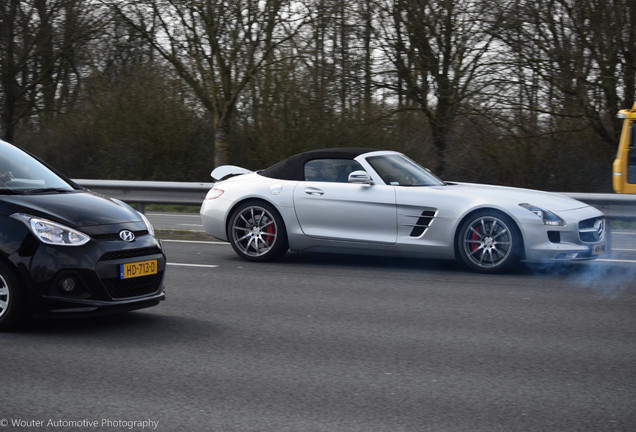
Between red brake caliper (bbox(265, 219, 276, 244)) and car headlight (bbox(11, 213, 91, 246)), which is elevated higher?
car headlight (bbox(11, 213, 91, 246))

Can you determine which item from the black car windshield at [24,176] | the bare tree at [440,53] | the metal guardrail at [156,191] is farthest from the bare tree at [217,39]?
the black car windshield at [24,176]

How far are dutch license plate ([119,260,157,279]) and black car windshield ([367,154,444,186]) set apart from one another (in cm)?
392

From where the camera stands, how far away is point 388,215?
9.28 meters

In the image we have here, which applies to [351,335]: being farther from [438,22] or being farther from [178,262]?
[438,22]

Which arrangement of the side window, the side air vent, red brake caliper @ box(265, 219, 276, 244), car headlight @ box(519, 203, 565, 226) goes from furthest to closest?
red brake caliper @ box(265, 219, 276, 244) < the side window < the side air vent < car headlight @ box(519, 203, 565, 226)

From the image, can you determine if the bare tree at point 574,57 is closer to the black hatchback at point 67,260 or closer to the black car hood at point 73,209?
the black car hood at point 73,209

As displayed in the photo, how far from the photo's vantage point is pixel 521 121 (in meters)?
20.5

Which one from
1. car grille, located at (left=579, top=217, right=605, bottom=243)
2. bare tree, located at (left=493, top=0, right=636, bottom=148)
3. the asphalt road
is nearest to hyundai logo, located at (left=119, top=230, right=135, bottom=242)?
the asphalt road

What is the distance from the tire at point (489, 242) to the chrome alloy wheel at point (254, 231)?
88.3 inches

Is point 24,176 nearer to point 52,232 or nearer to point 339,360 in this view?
point 52,232

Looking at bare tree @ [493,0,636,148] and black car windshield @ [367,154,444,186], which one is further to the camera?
bare tree @ [493,0,636,148]

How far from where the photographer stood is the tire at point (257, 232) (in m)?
9.75

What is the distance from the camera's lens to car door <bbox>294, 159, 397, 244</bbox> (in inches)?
367

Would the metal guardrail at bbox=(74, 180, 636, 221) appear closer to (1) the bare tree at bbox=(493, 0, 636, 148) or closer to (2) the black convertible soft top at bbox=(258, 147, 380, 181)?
(2) the black convertible soft top at bbox=(258, 147, 380, 181)
